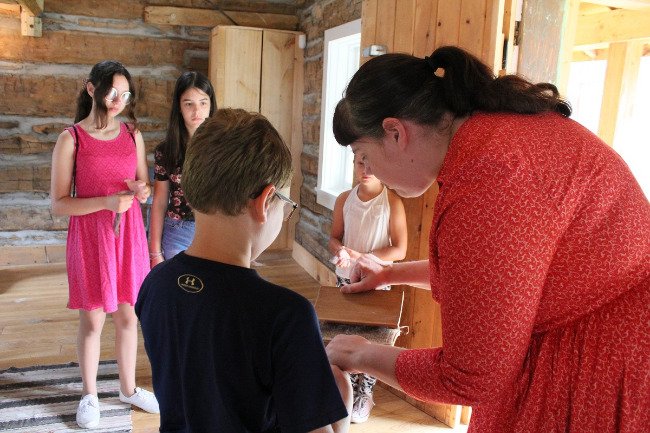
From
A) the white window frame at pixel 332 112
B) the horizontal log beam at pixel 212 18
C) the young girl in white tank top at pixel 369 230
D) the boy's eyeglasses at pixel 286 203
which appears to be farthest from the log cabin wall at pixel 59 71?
Answer: the boy's eyeglasses at pixel 286 203

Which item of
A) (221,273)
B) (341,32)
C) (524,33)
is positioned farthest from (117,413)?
(341,32)

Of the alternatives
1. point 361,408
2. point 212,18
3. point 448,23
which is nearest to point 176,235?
point 361,408

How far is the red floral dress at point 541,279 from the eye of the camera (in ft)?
2.97

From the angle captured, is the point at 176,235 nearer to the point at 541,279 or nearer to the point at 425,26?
the point at 425,26

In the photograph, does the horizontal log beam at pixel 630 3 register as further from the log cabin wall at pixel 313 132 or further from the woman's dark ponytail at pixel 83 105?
the woman's dark ponytail at pixel 83 105

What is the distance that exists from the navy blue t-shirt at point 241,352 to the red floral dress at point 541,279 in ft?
0.72

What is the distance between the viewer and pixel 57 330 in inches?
147

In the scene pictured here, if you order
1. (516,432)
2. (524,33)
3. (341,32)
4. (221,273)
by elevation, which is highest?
(341,32)

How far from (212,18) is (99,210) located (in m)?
3.43

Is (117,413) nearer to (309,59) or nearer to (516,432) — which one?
(516,432)

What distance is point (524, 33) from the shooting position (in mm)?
2336

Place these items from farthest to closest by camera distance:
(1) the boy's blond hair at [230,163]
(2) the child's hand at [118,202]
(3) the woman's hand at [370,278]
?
(2) the child's hand at [118,202]
(3) the woman's hand at [370,278]
(1) the boy's blond hair at [230,163]

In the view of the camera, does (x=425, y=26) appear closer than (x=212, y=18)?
Yes

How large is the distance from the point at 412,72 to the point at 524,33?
149 cm
